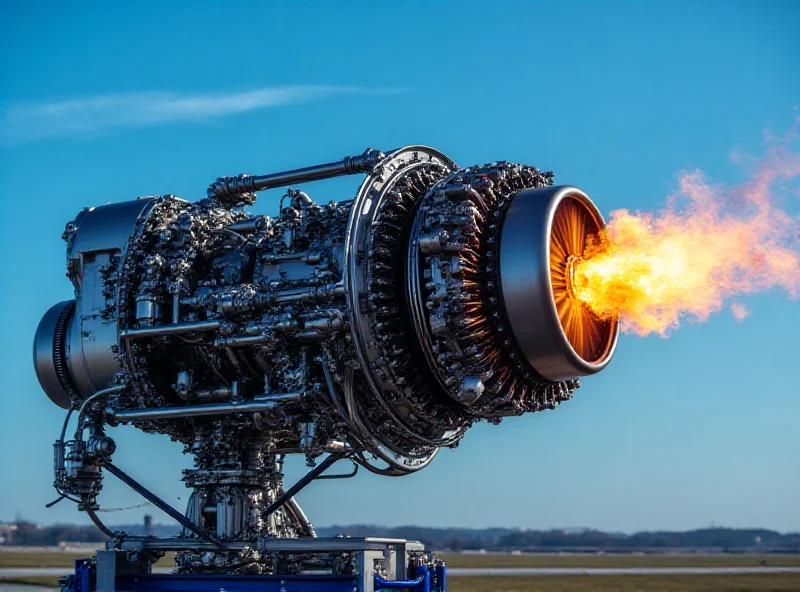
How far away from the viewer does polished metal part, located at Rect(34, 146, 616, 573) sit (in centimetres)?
1354

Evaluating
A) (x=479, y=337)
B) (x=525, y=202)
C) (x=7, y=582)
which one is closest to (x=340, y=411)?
(x=479, y=337)

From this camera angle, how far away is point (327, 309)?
14.4 metres

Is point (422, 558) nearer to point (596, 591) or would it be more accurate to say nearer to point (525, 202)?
point (525, 202)

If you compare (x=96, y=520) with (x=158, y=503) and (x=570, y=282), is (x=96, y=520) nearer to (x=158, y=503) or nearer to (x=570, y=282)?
(x=158, y=503)

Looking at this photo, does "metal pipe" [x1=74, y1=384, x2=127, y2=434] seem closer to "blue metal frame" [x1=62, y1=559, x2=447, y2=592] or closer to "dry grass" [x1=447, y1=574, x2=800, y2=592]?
"blue metal frame" [x1=62, y1=559, x2=447, y2=592]

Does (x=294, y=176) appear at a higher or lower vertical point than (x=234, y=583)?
higher

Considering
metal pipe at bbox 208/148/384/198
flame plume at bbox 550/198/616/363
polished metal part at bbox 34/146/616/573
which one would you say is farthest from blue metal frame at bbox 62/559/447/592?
metal pipe at bbox 208/148/384/198

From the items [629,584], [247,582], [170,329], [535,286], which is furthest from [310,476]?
[629,584]

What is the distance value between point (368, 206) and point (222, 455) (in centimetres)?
516

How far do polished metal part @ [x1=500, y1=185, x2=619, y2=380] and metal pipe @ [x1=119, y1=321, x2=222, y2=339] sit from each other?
4950 mm

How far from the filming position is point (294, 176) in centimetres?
1634

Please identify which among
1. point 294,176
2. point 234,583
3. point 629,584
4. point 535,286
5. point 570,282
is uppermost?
point 294,176

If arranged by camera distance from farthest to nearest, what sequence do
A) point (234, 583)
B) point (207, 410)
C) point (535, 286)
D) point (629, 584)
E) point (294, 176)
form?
point (629, 584)
point (294, 176)
point (207, 410)
point (234, 583)
point (535, 286)

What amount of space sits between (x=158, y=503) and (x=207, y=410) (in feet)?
6.54
